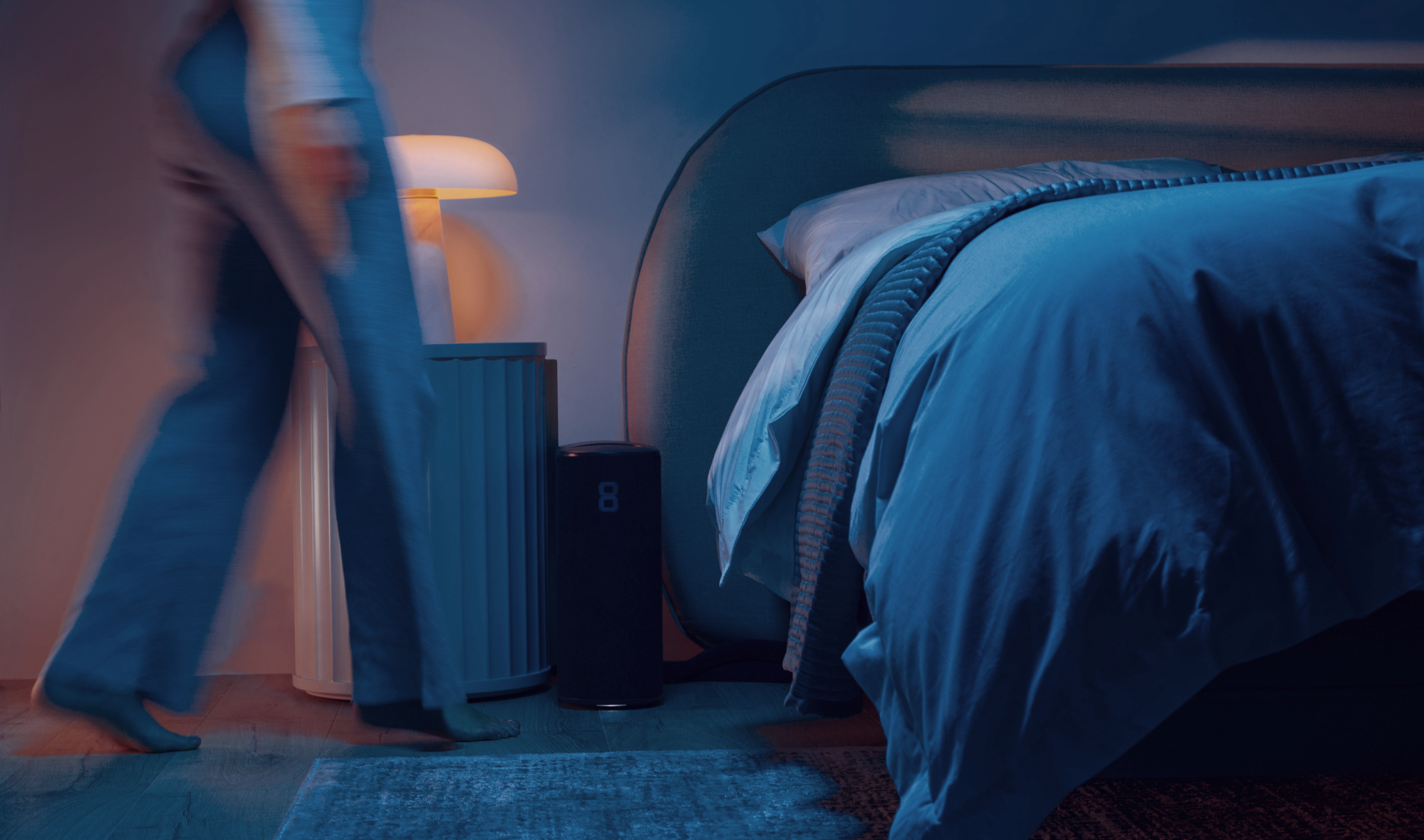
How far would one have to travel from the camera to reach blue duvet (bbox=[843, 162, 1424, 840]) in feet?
2.46

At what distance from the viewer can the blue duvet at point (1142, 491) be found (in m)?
0.75

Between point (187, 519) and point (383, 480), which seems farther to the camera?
point (187, 519)

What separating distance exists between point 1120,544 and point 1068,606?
6 centimetres

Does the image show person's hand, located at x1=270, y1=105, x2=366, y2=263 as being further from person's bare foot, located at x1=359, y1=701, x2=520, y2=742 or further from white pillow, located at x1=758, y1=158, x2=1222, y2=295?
white pillow, located at x1=758, y1=158, x2=1222, y2=295

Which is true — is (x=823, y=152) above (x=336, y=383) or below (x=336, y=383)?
above

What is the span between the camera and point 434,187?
184 centimetres

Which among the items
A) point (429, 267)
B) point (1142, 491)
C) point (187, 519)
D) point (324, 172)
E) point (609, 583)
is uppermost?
point (324, 172)

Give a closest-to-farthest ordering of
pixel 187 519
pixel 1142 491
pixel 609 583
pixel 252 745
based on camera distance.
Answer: pixel 1142 491 → pixel 187 519 → pixel 252 745 → pixel 609 583

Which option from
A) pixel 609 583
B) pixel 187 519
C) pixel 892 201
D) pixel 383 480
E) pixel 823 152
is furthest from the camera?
pixel 823 152

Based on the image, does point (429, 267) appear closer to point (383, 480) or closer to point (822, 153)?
point (822, 153)

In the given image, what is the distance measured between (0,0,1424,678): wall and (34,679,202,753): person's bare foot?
59cm

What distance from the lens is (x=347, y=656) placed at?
1.76 metres

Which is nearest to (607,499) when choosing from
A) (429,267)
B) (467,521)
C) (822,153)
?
(467,521)

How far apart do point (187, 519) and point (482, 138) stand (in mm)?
1310
